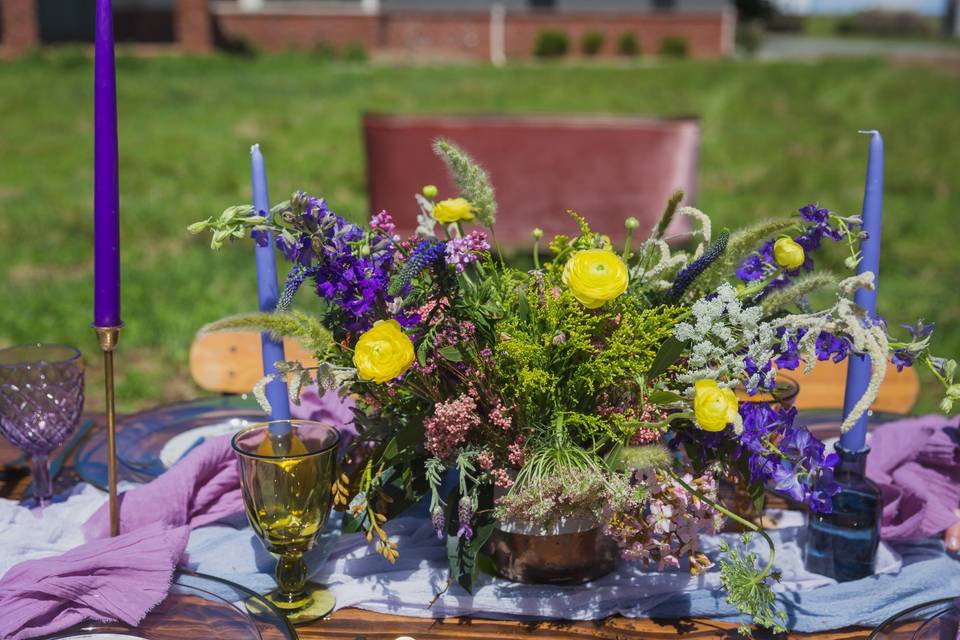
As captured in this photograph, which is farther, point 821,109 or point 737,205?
point 821,109

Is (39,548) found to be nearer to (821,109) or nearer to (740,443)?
(740,443)

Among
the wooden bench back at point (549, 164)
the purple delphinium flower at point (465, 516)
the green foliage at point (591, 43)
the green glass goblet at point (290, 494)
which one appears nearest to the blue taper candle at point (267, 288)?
the green glass goblet at point (290, 494)

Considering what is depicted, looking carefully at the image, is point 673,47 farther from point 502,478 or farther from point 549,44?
point 502,478

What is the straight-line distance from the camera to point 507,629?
1019 mm

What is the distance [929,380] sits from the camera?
403cm

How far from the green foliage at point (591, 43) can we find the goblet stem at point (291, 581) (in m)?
21.8

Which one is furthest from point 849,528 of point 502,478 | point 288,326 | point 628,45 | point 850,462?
point 628,45

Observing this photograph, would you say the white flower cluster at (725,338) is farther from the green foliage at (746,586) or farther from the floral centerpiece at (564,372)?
the green foliage at (746,586)

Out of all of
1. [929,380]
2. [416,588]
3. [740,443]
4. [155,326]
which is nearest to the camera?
[740,443]

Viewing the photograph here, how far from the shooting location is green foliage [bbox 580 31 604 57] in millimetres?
21625

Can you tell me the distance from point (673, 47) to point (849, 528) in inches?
859

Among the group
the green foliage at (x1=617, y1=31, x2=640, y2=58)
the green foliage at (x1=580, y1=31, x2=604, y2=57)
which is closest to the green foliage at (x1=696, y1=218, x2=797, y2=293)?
the green foliage at (x1=580, y1=31, x2=604, y2=57)

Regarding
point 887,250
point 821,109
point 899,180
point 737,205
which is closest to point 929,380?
point 887,250

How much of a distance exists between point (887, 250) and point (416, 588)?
228 inches
